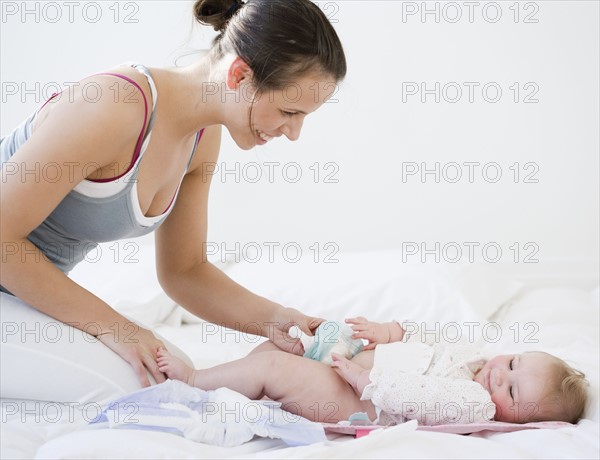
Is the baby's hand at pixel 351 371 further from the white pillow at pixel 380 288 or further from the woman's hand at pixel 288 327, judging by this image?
the white pillow at pixel 380 288

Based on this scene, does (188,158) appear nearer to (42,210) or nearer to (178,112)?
(178,112)

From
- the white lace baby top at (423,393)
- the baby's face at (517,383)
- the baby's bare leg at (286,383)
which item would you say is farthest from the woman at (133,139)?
the baby's face at (517,383)

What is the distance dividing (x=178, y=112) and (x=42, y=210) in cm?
31

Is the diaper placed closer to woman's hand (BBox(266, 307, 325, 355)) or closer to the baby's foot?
woman's hand (BBox(266, 307, 325, 355))

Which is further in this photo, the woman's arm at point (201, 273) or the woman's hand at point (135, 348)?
the woman's arm at point (201, 273)

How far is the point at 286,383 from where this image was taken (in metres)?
1.28

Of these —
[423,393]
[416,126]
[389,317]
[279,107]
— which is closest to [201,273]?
[279,107]

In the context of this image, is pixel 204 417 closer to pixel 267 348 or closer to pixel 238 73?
pixel 267 348

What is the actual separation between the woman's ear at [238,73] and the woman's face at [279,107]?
0.01 meters

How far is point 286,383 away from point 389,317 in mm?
865

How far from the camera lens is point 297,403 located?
1283 mm

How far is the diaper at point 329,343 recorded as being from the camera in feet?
4.62

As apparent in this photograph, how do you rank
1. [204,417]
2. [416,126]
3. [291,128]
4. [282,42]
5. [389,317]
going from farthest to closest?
1. [416,126]
2. [389,317]
3. [291,128]
4. [282,42]
5. [204,417]

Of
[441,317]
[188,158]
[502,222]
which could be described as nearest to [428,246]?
[502,222]
